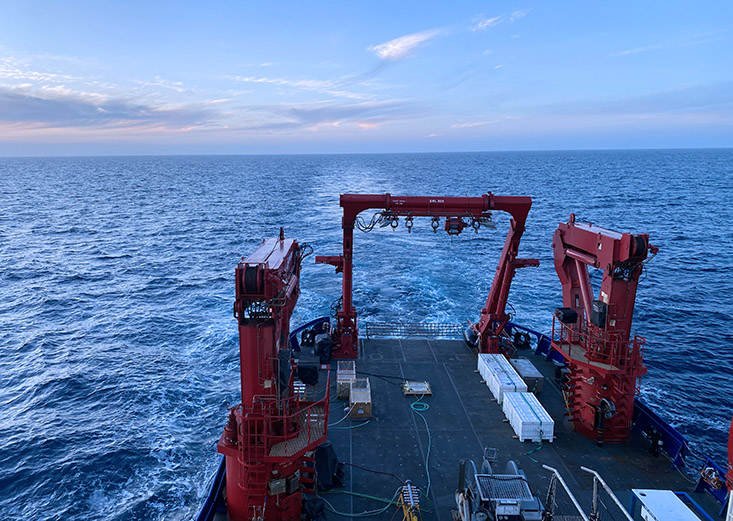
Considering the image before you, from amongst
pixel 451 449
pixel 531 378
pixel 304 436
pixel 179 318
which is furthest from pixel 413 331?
pixel 179 318

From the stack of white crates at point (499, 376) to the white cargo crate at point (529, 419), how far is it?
970 millimetres

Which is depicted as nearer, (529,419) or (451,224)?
(529,419)

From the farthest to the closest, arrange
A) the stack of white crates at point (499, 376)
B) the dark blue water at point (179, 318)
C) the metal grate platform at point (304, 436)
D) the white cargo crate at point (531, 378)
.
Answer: the white cargo crate at point (531, 378) → the dark blue water at point (179, 318) → the stack of white crates at point (499, 376) → the metal grate platform at point (304, 436)

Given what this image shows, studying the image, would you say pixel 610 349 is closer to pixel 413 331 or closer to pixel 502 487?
pixel 502 487

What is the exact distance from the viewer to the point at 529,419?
20359 mm

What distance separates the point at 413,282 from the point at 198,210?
2654 inches

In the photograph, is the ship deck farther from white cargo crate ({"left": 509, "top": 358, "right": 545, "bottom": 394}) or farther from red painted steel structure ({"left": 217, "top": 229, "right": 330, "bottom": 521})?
red painted steel structure ({"left": 217, "top": 229, "right": 330, "bottom": 521})

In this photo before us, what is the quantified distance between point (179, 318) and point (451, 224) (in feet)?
89.9

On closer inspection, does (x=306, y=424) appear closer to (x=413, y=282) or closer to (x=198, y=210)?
(x=413, y=282)

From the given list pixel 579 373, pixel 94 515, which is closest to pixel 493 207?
pixel 579 373

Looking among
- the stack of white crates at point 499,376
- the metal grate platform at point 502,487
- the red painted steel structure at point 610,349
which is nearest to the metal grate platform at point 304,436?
the metal grate platform at point 502,487

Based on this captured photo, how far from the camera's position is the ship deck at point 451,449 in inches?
682

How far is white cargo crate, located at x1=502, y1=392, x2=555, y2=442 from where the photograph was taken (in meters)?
20.1

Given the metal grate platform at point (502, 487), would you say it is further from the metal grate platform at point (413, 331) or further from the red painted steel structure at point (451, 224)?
the metal grate platform at point (413, 331)
